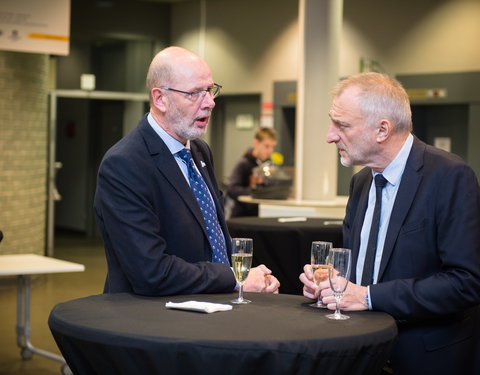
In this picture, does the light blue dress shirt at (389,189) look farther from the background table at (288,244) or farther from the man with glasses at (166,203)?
the background table at (288,244)

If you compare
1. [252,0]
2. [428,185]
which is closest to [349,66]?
[252,0]

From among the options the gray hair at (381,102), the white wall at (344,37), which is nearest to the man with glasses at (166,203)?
the gray hair at (381,102)

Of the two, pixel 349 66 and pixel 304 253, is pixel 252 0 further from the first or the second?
pixel 304 253

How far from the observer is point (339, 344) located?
87.8 inches

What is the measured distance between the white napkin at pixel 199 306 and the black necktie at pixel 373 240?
576 mm

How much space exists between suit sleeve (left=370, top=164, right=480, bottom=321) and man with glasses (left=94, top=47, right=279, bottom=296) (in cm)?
55

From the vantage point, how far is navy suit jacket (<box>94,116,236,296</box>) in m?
2.79

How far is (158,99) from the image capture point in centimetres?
310

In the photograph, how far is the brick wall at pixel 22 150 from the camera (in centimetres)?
939

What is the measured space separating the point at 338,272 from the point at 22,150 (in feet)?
25.5

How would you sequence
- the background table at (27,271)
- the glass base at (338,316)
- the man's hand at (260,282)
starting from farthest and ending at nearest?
1. the background table at (27,271)
2. the man's hand at (260,282)
3. the glass base at (338,316)

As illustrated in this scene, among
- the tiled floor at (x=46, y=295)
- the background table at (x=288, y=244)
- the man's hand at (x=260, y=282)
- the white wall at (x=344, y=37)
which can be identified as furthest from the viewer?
the white wall at (x=344, y=37)

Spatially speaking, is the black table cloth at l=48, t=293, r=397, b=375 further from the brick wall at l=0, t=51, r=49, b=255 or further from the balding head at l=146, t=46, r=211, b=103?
the brick wall at l=0, t=51, r=49, b=255

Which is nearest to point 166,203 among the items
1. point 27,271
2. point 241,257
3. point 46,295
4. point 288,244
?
point 241,257
